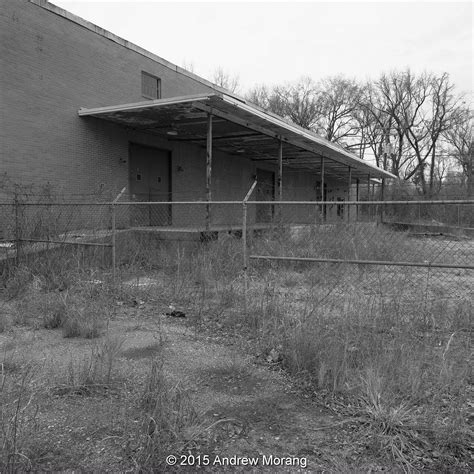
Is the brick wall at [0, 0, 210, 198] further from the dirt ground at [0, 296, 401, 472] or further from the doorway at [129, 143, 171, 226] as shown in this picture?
the dirt ground at [0, 296, 401, 472]

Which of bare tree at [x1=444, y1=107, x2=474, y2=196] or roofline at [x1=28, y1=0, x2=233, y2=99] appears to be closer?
roofline at [x1=28, y1=0, x2=233, y2=99]

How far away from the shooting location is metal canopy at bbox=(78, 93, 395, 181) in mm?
11883

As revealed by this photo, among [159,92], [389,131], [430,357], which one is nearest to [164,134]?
[159,92]

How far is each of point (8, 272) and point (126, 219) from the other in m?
6.91

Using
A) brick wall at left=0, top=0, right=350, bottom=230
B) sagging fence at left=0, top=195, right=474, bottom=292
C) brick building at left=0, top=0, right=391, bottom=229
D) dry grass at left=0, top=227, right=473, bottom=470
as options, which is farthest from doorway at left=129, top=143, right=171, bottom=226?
dry grass at left=0, top=227, right=473, bottom=470

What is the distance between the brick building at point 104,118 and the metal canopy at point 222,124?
4 cm

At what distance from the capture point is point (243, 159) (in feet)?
76.0

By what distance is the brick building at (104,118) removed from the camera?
11859mm

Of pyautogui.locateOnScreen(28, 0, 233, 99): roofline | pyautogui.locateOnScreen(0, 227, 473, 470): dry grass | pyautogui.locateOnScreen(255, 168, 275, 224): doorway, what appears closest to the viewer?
pyautogui.locateOnScreen(0, 227, 473, 470): dry grass

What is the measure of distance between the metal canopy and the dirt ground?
7.76m

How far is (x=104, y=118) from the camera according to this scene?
1416 centimetres

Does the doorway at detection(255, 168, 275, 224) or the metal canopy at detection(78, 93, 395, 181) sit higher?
the metal canopy at detection(78, 93, 395, 181)

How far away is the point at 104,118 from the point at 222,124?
12.4 feet

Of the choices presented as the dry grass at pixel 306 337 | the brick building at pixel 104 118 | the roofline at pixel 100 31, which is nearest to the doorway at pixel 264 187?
the brick building at pixel 104 118
